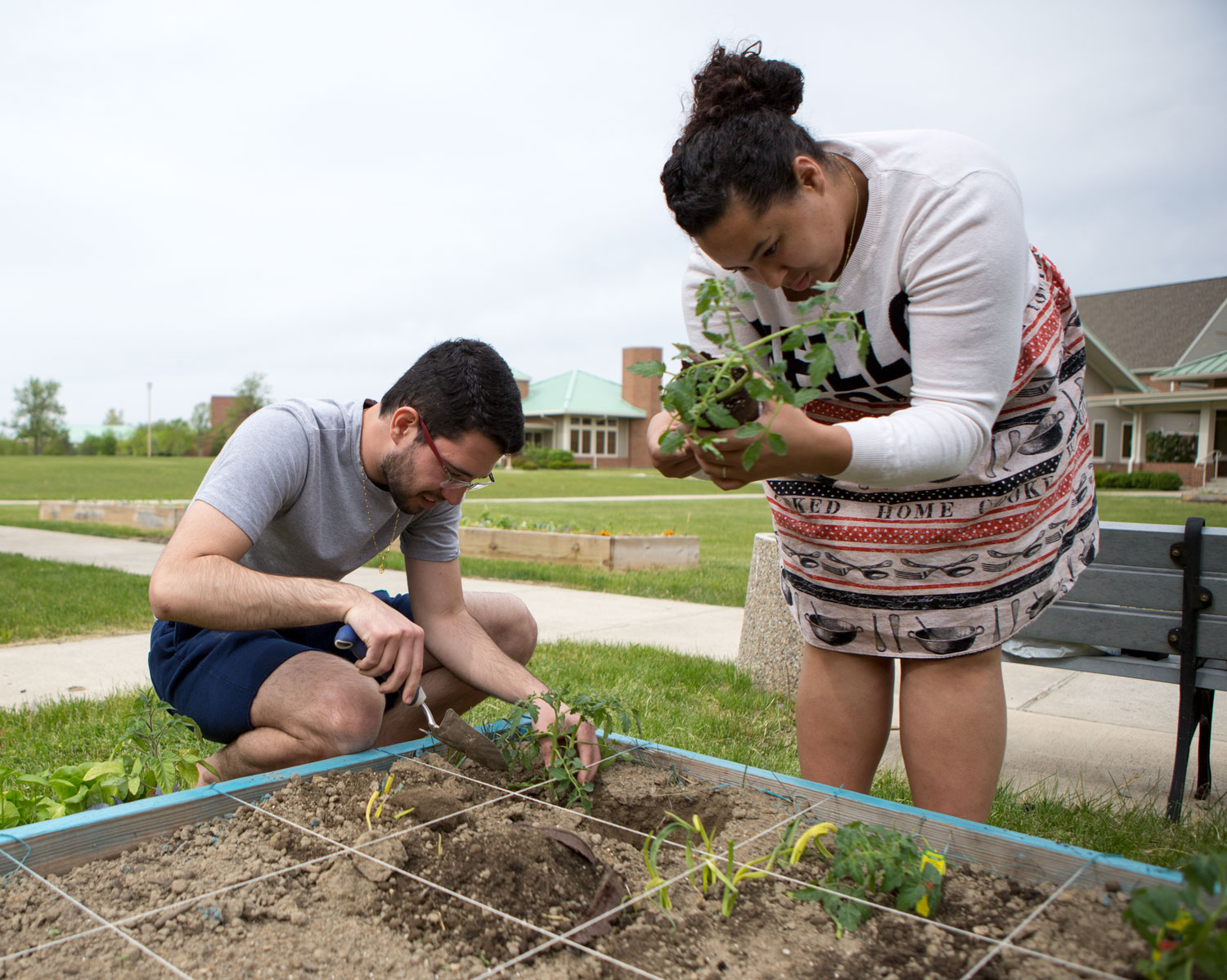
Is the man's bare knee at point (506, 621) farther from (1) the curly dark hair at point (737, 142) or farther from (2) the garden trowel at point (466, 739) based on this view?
(1) the curly dark hair at point (737, 142)

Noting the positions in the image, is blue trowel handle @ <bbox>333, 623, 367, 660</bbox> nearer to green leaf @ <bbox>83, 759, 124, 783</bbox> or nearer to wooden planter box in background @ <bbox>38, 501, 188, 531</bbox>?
green leaf @ <bbox>83, 759, 124, 783</bbox>

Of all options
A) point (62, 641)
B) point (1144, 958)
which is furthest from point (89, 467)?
point (1144, 958)

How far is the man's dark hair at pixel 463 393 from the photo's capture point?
2.15m

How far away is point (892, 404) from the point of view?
5.96ft

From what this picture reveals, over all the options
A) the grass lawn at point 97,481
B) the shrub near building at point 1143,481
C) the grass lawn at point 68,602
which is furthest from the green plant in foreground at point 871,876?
the shrub near building at point 1143,481

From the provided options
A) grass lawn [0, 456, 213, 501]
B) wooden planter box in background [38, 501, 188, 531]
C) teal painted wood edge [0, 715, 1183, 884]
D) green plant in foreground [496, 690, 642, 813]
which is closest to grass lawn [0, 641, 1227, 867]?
green plant in foreground [496, 690, 642, 813]

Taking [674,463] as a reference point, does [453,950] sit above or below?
below

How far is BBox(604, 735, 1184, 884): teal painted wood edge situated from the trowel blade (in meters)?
0.39

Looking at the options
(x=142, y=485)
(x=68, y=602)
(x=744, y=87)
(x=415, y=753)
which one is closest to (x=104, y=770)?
(x=415, y=753)

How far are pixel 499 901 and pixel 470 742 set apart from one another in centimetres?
57

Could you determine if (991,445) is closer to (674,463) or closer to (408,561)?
(674,463)

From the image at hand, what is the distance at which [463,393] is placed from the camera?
2.15m

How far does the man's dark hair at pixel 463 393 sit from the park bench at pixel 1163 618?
1.70 metres

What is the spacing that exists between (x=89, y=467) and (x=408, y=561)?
108ft
